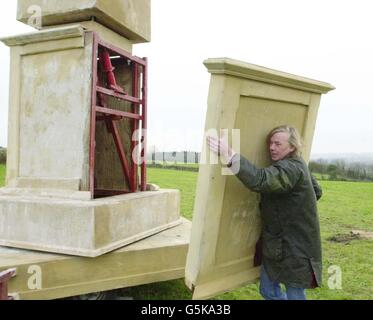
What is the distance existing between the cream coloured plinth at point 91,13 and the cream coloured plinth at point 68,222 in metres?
1.78

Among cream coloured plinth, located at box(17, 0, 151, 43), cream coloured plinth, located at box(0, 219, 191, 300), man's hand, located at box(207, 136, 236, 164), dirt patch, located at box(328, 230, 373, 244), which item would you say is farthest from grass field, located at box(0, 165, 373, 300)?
cream coloured plinth, located at box(17, 0, 151, 43)

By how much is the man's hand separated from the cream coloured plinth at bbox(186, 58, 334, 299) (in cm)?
7

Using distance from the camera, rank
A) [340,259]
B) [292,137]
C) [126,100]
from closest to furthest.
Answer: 1. [292,137]
2. [126,100]
3. [340,259]

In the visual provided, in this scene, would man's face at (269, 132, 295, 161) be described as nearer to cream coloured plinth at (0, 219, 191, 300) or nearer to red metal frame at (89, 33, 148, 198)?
cream coloured plinth at (0, 219, 191, 300)

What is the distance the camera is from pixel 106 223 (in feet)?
11.0

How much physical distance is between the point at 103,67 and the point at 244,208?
217 cm

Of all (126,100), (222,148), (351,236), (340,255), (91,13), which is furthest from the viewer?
(351,236)

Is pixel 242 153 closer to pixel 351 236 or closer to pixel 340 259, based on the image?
pixel 340 259

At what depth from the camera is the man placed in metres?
2.63

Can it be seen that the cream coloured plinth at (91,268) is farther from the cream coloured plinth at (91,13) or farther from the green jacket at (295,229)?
the cream coloured plinth at (91,13)

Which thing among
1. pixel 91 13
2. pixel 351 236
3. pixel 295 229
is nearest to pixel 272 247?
pixel 295 229

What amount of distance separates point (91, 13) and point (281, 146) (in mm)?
2368

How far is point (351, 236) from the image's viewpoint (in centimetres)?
754
